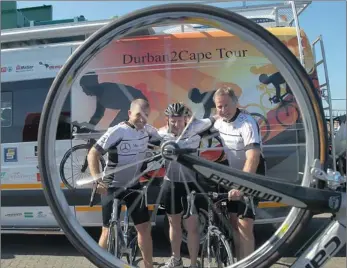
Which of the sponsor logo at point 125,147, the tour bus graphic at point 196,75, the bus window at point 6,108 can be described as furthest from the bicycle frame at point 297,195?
the bus window at point 6,108

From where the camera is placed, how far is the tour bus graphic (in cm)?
279

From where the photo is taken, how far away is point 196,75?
306cm

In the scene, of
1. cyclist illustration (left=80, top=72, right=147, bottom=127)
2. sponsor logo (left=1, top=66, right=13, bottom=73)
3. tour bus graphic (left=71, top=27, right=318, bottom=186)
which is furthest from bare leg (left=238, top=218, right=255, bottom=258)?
sponsor logo (left=1, top=66, right=13, bottom=73)

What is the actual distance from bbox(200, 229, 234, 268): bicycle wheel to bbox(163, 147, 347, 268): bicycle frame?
64 centimetres

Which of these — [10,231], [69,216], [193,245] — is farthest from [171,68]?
[10,231]

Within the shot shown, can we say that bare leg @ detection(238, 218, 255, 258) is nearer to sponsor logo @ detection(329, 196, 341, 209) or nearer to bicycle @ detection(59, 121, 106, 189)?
sponsor logo @ detection(329, 196, 341, 209)

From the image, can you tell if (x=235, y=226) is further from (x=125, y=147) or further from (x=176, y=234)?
(x=125, y=147)

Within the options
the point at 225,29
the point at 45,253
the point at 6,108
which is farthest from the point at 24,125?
the point at 225,29

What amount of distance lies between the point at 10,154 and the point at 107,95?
1613mm

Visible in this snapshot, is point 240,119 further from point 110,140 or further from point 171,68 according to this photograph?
point 171,68

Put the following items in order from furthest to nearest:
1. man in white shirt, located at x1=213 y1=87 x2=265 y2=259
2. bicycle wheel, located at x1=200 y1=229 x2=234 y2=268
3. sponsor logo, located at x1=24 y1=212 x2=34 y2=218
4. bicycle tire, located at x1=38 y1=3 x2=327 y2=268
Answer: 1. sponsor logo, located at x1=24 y1=212 x2=34 y2=218
2. bicycle wheel, located at x1=200 y1=229 x2=234 y2=268
3. man in white shirt, located at x1=213 y1=87 x2=265 y2=259
4. bicycle tire, located at x1=38 y1=3 x2=327 y2=268

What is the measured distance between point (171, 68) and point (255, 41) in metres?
1.68

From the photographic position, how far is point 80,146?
4.08 meters

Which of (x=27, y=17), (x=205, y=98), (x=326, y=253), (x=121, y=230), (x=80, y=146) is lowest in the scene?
(x=326, y=253)
